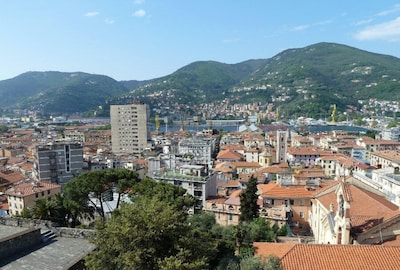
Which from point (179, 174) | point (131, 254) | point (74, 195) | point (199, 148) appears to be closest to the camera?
point (131, 254)

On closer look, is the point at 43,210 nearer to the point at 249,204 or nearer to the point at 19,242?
the point at 19,242

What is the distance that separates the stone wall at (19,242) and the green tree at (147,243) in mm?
4242

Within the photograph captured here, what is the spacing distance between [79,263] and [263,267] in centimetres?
754

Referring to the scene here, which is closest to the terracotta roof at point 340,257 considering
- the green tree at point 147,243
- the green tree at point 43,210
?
the green tree at point 147,243

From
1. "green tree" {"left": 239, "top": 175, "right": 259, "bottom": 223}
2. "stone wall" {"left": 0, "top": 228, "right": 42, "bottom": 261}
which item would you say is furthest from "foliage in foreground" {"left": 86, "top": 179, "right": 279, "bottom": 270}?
"green tree" {"left": 239, "top": 175, "right": 259, "bottom": 223}

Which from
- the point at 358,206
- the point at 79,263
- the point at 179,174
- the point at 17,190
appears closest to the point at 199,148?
the point at 179,174

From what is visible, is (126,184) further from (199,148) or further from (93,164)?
(199,148)

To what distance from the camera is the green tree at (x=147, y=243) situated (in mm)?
10172

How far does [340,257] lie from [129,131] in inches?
3799

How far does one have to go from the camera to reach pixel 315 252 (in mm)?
14047

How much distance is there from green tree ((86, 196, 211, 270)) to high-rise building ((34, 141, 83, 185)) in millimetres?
44798

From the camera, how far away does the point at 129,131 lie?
345 feet

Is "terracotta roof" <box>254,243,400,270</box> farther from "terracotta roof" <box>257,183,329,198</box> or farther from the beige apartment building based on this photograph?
the beige apartment building

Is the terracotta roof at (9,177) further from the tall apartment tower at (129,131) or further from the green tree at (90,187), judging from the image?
→ the tall apartment tower at (129,131)
